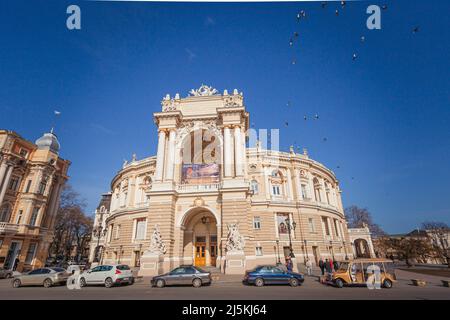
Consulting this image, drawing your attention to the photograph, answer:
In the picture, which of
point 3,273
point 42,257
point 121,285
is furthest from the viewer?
point 42,257

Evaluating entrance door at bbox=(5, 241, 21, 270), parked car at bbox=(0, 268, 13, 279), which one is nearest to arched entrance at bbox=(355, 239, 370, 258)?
parked car at bbox=(0, 268, 13, 279)

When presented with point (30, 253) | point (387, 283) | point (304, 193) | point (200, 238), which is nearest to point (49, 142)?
point (30, 253)

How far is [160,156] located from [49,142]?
2042 cm

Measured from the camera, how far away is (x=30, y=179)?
30.2 meters

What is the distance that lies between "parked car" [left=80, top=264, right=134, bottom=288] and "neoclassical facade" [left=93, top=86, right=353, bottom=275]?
538 centimetres

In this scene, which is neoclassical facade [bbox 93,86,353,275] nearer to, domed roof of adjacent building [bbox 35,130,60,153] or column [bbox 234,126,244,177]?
column [bbox 234,126,244,177]

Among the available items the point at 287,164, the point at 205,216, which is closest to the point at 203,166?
the point at 205,216

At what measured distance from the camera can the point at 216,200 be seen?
2275 cm

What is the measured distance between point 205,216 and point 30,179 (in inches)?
958

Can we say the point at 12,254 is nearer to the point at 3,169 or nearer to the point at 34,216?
the point at 34,216

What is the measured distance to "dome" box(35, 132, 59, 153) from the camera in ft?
108

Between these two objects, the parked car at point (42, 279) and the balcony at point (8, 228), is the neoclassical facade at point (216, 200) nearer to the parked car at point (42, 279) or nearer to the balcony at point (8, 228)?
the parked car at point (42, 279)

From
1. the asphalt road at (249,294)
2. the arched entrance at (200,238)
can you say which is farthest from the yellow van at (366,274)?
the arched entrance at (200,238)
